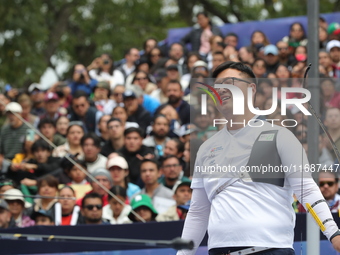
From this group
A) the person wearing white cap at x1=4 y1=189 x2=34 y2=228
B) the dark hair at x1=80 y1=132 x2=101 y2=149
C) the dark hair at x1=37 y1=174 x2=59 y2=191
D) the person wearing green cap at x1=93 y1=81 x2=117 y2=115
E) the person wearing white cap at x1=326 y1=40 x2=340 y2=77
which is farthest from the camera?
the person wearing green cap at x1=93 y1=81 x2=117 y2=115

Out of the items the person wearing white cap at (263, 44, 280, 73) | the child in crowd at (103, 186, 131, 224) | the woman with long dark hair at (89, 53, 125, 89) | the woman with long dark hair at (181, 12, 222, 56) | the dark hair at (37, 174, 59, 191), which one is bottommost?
the child in crowd at (103, 186, 131, 224)

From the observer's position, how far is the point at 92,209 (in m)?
9.23

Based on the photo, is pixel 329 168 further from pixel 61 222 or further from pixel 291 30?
pixel 291 30

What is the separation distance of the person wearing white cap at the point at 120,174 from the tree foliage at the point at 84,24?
10371mm

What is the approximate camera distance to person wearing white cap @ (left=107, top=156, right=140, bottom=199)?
10.4 metres

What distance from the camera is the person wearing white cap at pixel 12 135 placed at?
42.5 ft

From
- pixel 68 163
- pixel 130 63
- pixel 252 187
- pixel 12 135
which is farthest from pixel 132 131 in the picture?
pixel 252 187

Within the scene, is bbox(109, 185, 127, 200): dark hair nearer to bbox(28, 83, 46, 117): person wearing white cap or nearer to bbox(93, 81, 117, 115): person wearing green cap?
bbox(93, 81, 117, 115): person wearing green cap

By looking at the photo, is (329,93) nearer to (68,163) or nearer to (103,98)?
(68,163)

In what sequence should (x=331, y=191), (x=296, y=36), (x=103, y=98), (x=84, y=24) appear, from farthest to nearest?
(x=84, y=24), (x=296, y=36), (x=103, y=98), (x=331, y=191)

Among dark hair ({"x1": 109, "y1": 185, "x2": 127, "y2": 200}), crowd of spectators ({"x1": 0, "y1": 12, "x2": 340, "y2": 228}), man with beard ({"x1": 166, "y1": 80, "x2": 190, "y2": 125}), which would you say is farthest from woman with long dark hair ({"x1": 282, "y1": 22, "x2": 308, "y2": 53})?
dark hair ({"x1": 109, "y1": 185, "x2": 127, "y2": 200})

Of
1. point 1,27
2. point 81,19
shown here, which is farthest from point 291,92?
point 81,19

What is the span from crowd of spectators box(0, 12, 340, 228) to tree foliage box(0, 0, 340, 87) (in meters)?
5.05

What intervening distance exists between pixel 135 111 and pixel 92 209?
398cm
